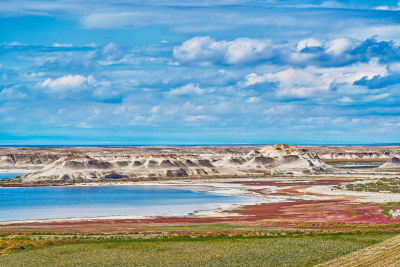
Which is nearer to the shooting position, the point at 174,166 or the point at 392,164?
the point at 174,166

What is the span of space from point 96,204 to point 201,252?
39.3 m

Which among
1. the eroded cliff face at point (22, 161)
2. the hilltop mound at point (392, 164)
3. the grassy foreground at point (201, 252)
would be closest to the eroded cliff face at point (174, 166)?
the hilltop mound at point (392, 164)

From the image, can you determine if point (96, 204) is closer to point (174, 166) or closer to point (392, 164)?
point (174, 166)

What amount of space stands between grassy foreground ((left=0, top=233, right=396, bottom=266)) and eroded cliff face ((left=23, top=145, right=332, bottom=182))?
274ft

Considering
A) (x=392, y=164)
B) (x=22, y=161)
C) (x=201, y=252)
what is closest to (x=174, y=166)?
(x=392, y=164)

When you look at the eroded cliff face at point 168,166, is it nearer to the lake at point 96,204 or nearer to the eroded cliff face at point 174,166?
the eroded cliff face at point 174,166

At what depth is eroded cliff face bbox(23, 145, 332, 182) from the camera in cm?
12656

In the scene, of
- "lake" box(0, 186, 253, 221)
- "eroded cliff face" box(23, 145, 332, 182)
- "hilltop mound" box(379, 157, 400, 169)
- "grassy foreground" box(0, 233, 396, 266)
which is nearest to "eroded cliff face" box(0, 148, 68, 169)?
"eroded cliff face" box(23, 145, 332, 182)

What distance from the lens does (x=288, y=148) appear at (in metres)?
176

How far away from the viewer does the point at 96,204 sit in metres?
71.5

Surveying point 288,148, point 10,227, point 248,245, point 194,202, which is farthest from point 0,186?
point 288,148

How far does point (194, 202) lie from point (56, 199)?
2066 cm

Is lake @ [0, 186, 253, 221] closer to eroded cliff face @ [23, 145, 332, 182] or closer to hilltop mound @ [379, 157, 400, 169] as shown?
eroded cliff face @ [23, 145, 332, 182]

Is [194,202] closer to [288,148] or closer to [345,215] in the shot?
[345,215]
